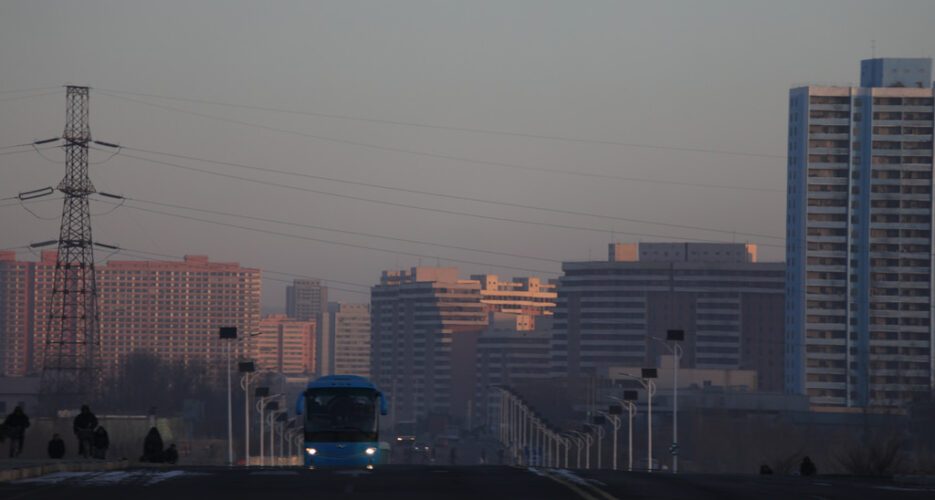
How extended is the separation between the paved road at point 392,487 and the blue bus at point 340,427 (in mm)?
16839

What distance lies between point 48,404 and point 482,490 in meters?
110

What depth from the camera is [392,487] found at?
26312 mm

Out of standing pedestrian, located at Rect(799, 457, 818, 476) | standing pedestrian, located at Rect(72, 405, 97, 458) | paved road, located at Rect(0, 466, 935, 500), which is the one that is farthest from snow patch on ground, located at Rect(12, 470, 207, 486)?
standing pedestrian, located at Rect(799, 457, 818, 476)

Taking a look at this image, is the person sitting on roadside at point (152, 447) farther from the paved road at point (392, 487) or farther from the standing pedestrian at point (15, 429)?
the paved road at point (392, 487)

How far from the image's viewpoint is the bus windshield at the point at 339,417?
1972 inches

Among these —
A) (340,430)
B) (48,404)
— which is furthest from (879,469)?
(48,404)

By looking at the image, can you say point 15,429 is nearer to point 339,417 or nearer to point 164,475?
point 339,417

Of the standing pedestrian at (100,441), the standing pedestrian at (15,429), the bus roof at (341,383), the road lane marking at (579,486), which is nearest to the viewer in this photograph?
the road lane marking at (579,486)

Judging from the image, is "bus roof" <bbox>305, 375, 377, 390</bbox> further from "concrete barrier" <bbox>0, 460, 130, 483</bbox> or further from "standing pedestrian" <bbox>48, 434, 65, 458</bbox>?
"concrete barrier" <bbox>0, 460, 130, 483</bbox>

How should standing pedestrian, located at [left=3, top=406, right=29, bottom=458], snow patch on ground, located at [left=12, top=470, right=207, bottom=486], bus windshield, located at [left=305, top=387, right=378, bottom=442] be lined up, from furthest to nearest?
bus windshield, located at [left=305, top=387, right=378, bottom=442]
standing pedestrian, located at [left=3, top=406, right=29, bottom=458]
snow patch on ground, located at [left=12, top=470, right=207, bottom=486]

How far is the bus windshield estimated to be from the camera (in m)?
50.1

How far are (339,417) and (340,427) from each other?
363 millimetres

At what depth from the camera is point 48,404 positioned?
419 ft

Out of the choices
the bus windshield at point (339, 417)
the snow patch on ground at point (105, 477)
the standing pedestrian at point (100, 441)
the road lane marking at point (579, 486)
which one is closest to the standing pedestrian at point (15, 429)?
the standing pedestrian at point (100, 441)
